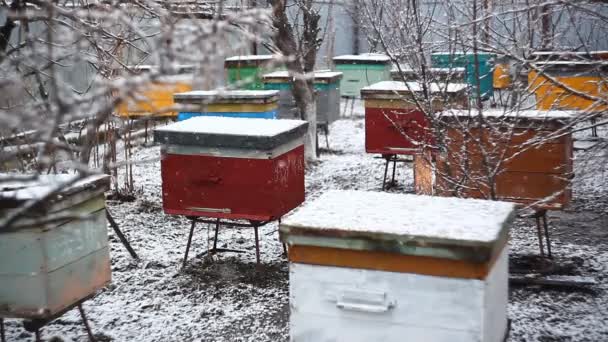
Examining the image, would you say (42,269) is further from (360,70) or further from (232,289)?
(360,70)

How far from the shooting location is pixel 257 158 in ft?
15.8

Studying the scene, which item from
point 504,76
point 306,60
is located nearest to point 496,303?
point 504,76

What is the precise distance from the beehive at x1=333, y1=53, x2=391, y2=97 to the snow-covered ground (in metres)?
5.82

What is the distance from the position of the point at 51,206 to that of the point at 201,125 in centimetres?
184

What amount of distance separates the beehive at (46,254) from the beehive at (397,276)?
1.26 metres

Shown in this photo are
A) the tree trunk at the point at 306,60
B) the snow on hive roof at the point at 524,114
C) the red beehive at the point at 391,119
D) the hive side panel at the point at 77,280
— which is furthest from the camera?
the tree trunk at the point at 306,60

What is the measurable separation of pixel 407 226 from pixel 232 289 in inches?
103

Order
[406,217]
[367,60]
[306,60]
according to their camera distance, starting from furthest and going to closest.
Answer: [367,60] < [306,60] < [406,217]

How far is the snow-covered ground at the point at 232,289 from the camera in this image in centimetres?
450

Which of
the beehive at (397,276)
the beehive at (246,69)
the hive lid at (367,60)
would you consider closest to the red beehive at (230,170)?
the beehive at (397,276)

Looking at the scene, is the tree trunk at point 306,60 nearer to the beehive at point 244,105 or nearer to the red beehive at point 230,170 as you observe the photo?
the beehive at point 244,105

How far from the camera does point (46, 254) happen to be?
356 cm

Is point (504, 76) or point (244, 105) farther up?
point (504, 76)

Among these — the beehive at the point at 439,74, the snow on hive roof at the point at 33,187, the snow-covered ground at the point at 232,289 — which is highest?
the beehive at the point at 439,74
